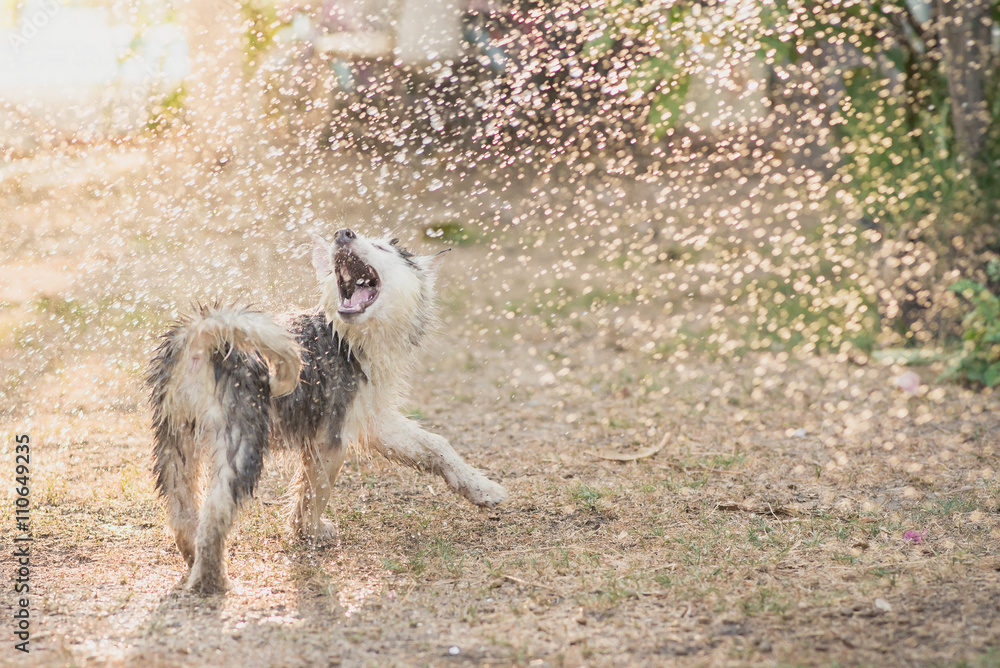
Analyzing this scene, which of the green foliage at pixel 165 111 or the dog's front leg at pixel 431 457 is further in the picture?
the green foliage at pixel 165 111

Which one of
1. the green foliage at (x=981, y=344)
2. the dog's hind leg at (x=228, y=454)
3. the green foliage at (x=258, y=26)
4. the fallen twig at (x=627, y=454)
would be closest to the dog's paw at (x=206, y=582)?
the dog's hind leg at (x=228, y=454)

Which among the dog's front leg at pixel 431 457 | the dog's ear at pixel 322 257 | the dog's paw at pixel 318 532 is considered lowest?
the dog's paw at pixel 318 532

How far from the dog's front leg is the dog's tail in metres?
0.74

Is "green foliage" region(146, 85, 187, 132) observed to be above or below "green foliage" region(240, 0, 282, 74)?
below

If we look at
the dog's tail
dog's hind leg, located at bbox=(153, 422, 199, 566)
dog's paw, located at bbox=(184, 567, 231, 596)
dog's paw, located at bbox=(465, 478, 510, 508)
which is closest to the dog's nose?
the dog's tail

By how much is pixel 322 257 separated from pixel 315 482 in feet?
3.40

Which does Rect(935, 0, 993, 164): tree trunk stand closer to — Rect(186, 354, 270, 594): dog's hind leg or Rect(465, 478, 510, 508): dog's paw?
Rect(465, 478, 510, 508): dog's paw

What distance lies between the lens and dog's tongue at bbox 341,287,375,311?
3878 mm

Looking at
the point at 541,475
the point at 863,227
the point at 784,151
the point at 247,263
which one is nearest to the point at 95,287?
the point at 247,263

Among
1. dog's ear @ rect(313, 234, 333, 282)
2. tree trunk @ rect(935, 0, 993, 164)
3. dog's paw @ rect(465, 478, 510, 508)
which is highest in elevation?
tree trunk @ rect(935, 0, 993, 164)

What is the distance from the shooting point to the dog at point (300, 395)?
328cm

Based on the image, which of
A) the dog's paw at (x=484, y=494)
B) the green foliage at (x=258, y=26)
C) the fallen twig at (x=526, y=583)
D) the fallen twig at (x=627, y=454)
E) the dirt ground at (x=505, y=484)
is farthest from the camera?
the green foliage at (x=258, y=26)

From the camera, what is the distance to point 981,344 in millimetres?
6465

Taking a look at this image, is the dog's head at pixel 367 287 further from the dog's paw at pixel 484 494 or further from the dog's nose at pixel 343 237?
the dog's paw at pixel 484 494
